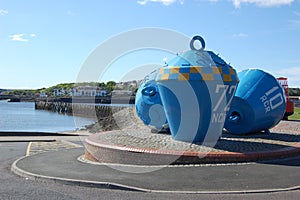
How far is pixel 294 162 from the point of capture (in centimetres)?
1083

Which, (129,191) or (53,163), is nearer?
(129,191)

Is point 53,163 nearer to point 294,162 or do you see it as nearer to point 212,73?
point 212,73

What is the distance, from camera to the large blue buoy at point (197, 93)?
11867 mm

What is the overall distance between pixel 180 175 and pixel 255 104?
594 centimetres

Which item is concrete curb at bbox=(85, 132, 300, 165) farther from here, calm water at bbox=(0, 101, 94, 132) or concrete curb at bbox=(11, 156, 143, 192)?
calm water at bbox=(0, 101, 94, 132)

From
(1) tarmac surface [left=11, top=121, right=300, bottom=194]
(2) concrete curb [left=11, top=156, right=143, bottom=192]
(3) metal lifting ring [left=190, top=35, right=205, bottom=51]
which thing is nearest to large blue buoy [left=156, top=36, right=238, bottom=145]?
(3) metal lifting ring [left=190, top=35, right=205, bottom=51]

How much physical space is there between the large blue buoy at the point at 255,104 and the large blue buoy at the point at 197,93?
2191mm

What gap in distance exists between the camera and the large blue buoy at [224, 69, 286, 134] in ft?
47.4

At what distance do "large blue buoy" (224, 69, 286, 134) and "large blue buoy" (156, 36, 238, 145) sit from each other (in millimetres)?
2191

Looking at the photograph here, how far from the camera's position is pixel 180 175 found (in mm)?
9445

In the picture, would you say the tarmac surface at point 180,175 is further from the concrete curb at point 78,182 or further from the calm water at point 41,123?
the calm water at point 41,123

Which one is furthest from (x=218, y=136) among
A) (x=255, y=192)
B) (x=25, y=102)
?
(x=25, y=102)

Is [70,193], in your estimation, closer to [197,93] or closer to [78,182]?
[78,182]

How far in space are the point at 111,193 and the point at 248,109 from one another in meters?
7.61
